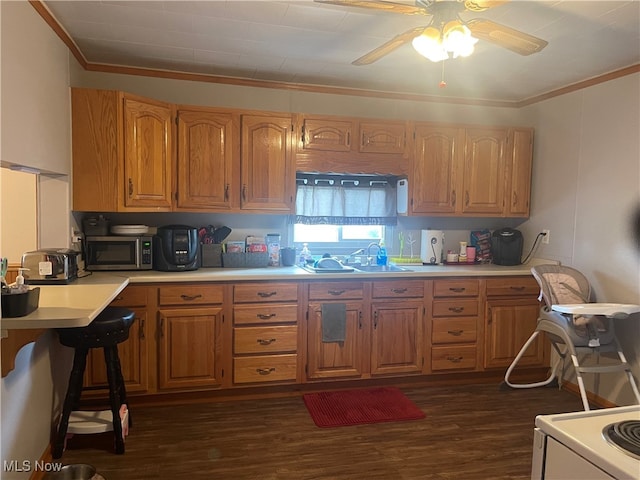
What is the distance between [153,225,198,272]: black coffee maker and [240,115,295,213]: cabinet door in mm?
487

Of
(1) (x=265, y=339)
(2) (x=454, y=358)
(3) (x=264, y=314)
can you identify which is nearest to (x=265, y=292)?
(3) (x=264, y=314)

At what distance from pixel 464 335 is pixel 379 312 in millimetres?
747

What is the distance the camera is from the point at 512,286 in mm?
3695

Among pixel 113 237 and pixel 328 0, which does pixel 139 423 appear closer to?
pixel 113 237

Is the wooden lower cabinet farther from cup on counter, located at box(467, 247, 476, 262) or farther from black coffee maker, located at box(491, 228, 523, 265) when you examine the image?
cup on counter, located at box(467, 247, 476, 262)

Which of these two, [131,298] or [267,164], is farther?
[267,164]

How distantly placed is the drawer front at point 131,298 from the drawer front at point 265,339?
0.65 meters

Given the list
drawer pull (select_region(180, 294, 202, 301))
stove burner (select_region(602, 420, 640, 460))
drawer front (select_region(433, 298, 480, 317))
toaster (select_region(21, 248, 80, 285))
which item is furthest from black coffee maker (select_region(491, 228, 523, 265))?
toaster (select_region(21, 248, 80, 285))

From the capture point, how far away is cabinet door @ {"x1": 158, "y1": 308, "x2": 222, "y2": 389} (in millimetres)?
3139

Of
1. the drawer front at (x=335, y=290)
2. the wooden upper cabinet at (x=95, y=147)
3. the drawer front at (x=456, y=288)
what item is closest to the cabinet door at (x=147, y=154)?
the wooden upper cabinet at (x=95, y=147)

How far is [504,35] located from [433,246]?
219 cm

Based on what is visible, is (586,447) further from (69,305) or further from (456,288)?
(456,288)

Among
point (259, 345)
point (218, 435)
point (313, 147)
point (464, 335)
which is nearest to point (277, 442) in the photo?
point (218, 435)

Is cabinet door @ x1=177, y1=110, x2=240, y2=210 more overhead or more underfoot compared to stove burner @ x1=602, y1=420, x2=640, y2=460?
more overhead
